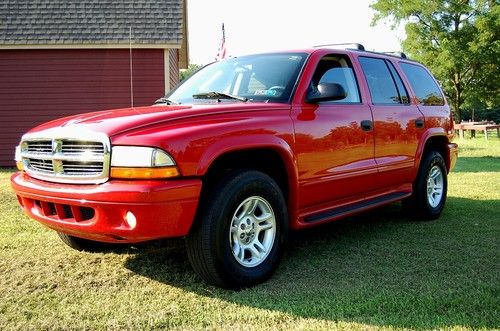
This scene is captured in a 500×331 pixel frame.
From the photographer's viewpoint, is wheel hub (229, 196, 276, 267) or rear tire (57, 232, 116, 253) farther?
rear tire (57, 232, 116, 253)

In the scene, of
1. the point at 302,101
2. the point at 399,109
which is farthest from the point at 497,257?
the point at 302,101

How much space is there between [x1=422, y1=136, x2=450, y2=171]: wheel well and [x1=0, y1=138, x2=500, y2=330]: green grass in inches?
42.6

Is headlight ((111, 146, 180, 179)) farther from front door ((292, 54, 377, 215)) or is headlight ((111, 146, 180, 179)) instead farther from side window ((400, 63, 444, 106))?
side window ((400, 63, 444, 106))

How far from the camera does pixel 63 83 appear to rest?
12727mm

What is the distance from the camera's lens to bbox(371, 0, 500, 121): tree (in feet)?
92.5

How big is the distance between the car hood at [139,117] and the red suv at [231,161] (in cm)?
1

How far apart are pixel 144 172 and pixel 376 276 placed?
1.90m

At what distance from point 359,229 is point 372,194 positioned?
625mm

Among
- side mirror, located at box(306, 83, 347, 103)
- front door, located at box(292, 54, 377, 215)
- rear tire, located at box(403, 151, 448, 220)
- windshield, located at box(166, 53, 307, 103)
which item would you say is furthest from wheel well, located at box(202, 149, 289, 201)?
rear tire, located at box(403, 151, 448, 220)

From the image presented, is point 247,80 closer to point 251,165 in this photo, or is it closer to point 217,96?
point 217,96

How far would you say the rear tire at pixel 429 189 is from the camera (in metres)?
5.77

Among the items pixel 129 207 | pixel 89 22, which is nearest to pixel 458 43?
pixel 89 22

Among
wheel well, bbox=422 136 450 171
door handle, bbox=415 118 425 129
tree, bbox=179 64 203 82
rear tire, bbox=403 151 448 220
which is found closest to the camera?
tree, bbox=179 64 203 82

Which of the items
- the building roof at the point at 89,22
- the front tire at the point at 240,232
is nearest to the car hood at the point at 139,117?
the front tire at the point at 240,232
